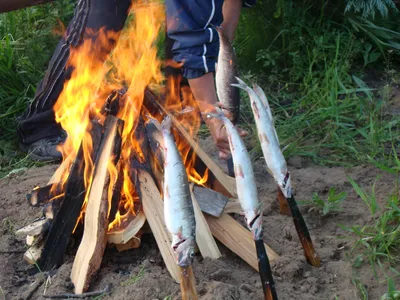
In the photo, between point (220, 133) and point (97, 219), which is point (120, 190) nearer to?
point (97, 219)

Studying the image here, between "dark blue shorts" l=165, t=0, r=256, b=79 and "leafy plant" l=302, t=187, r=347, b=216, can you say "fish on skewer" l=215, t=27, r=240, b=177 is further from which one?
"leafy plant" l=302, t=187, r=347, b=216

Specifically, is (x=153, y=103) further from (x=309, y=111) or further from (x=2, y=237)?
(x=309, y=111)

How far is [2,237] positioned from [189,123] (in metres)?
1.15

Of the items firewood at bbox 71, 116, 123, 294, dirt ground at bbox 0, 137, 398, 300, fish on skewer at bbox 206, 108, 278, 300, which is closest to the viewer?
fish on skewer at bbox 206, 108, 278, 300

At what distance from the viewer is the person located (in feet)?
10.1

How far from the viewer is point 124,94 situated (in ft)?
10.3

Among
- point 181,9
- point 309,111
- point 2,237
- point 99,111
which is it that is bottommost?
point 309,111

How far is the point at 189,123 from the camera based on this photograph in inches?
147

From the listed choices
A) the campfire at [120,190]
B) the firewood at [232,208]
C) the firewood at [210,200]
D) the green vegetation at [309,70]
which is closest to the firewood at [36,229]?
the campfire at [120,190]

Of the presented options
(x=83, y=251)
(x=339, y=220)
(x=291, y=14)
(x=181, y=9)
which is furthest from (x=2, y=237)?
(x=291, y=14)

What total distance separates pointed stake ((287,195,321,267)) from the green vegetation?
121 cm

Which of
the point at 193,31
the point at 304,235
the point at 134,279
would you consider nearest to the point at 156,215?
the point at 134,279

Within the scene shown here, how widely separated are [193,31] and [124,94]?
43cm

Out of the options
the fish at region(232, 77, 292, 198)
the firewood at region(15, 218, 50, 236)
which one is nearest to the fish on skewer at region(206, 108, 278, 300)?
the fish at region(232, 77, 292, 198)
